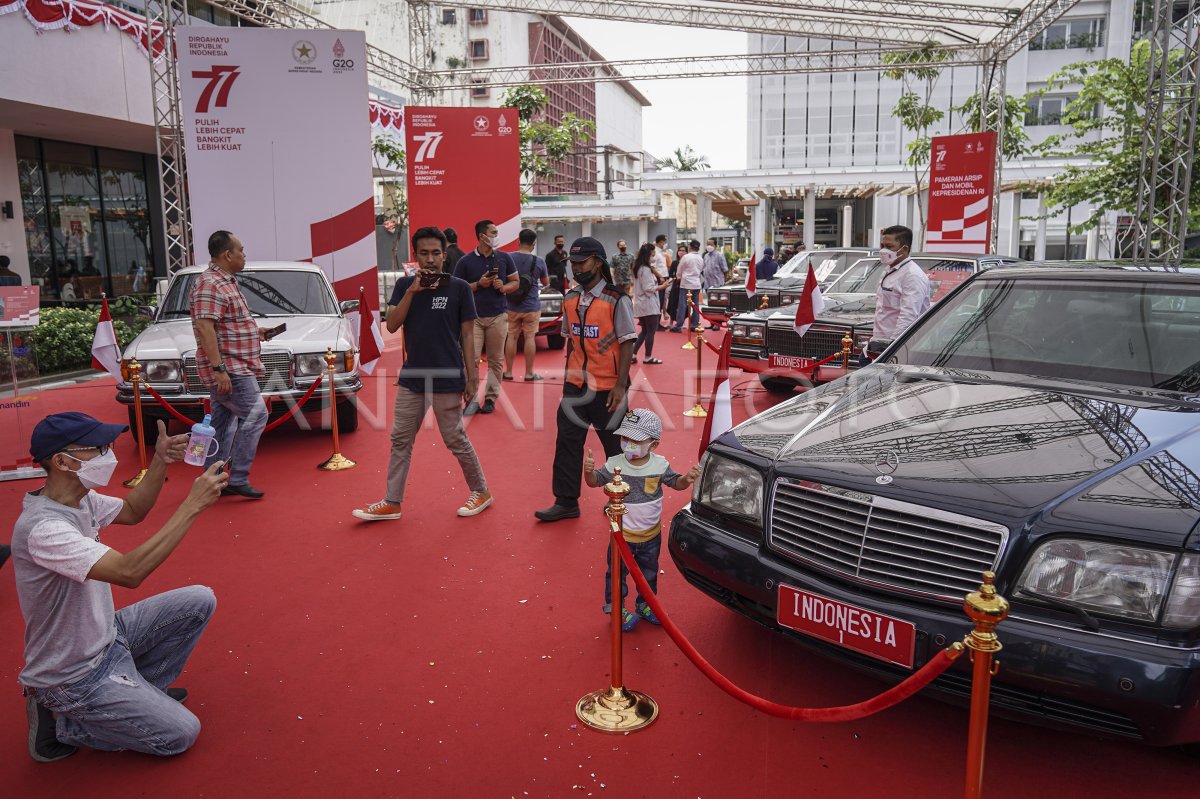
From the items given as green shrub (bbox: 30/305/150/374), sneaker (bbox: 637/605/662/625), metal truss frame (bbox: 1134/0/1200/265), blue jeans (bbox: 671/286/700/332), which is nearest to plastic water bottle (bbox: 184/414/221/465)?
sneaker (bbox: 637/605/662/625)

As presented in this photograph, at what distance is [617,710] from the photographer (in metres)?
3.24

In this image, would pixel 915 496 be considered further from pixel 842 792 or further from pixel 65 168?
pixel 65 168

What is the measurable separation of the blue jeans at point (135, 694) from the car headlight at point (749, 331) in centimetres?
687

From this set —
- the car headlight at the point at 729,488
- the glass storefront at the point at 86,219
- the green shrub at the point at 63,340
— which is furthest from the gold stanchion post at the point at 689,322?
the glass storefront at the point at 86,219

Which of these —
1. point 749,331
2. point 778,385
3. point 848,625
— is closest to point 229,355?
point 848,625

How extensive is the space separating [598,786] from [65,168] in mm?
18573

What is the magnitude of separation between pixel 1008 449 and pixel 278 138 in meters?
9.18

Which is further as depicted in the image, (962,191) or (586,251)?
(962,191)

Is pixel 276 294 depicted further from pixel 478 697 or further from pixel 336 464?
pixel 478 697

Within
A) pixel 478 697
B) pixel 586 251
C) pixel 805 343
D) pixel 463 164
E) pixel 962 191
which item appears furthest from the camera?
pixel 962 191

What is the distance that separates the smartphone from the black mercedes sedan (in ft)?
8.13

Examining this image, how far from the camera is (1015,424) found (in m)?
3.18

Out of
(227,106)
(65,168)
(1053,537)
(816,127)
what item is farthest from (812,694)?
(816,127)

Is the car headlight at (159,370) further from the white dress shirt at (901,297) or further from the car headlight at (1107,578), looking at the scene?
the car headlight at (1107,578)
